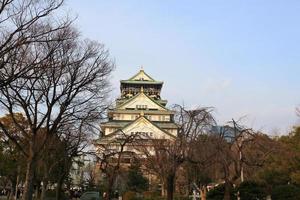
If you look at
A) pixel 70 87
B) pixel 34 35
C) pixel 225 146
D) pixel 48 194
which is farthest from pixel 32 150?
pixel 48 194

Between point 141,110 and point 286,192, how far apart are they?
59488 millimetres

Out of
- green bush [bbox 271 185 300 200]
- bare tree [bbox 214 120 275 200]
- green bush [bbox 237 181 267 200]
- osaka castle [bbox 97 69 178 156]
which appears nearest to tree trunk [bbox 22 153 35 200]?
bare tree [bbox 214 120 275 200]

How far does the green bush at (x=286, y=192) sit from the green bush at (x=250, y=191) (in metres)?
0.91

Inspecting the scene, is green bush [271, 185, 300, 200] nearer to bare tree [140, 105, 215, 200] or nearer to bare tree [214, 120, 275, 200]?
bare tree [214, 120, 275, 200]

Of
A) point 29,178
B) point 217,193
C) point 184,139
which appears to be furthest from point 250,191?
point 29,178

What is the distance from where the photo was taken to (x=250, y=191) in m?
34.6

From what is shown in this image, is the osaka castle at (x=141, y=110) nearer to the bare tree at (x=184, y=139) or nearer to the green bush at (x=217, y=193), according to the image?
the green bush at (x=217, y=193)

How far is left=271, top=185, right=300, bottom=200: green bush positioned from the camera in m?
34.5

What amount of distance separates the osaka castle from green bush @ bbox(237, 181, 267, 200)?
44.8 meters

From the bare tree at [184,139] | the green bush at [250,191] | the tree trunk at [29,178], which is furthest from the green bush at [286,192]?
the tree trunk at [29,178]

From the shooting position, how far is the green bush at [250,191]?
34.5 m

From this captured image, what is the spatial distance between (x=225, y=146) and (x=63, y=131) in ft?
37.9

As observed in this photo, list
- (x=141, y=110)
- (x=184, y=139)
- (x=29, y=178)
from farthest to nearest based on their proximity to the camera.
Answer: (x=141, y=110), (x=184, y=139), (x=29, y=178)

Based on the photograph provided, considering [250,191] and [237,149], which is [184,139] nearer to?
[237,149]
